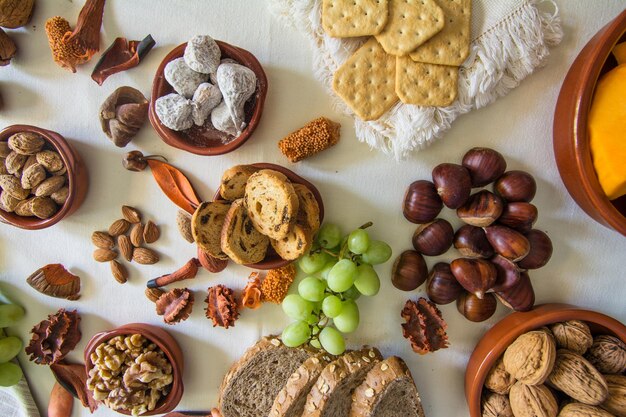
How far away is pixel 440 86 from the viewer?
2.93ft

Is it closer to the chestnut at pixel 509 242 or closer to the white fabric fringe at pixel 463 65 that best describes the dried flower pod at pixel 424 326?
the chestnut at pixel 509 242

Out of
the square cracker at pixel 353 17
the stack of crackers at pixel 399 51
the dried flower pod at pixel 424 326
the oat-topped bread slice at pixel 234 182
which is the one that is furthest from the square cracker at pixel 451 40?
the dried flower pod at pixel 424 326

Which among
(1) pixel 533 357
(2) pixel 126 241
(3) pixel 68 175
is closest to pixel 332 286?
(1) pixel 533 357

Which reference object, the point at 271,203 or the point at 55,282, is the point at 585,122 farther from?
the point at 55,282

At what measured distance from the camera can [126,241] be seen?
1.02 meters

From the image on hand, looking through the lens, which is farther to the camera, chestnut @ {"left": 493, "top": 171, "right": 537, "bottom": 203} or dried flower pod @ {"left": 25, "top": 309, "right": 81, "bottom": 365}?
dried flower pod @ {"left": 25, "top": 309, "right": 81, "bottom": 365}

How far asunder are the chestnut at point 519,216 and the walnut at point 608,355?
265mm

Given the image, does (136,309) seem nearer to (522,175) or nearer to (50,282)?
(50,282)

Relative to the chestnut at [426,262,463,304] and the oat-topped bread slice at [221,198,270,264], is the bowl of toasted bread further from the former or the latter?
the chestnut at [426,262,463,304]

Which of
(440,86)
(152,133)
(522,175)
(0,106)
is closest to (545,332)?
(522,175)

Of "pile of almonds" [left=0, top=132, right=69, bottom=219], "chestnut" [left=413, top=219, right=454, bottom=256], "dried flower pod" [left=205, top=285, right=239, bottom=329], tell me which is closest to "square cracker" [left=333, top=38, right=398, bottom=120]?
"chestnut" [left=413, top=219, right=454, bottom=256]

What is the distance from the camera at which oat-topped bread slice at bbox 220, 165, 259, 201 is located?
0.87m

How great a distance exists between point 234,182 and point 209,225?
4.0 inches

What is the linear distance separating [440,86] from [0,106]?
3.34 ft
